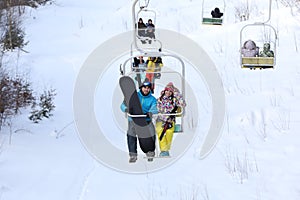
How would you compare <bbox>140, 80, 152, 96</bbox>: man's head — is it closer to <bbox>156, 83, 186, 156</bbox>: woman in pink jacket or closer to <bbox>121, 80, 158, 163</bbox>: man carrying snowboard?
<bbox>121, 80, 158, 163</bbox>: man carrying snowboard

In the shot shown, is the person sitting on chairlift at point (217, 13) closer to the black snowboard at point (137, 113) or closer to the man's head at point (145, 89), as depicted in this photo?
the man's head at point (145, 89)

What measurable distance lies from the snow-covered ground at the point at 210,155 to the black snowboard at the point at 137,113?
64 centimetres

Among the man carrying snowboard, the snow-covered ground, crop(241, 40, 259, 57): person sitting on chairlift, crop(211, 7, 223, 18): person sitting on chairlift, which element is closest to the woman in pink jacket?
the man carrying snowboard

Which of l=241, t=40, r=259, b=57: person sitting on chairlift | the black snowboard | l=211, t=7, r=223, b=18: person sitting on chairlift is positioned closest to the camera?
the black snowboard

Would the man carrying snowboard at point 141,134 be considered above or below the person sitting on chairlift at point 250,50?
below

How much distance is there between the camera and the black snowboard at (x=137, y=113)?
5665 millimetres

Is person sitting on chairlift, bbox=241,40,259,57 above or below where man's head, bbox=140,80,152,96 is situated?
above

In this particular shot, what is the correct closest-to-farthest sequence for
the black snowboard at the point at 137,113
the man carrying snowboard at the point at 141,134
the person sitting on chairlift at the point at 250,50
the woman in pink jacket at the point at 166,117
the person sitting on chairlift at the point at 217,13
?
the black snowboard at the point at 137,113 < the man carrying snowboard at the point at 141,134 < the woman in pink jacket at the point at 166,117 < the person sitting on chairlift at the point at 250,50 < the person sitting on chairlift at the point at 217,13

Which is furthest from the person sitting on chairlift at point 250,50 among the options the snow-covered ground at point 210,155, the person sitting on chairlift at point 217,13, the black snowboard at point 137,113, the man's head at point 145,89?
the person sitting on chairlift at point 217,13

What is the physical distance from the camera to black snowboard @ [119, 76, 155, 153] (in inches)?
223

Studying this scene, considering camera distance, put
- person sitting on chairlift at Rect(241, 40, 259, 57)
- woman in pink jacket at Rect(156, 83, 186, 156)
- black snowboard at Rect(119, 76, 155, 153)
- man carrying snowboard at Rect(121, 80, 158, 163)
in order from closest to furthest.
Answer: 1. black snowboard at Rect(119, 76, 155, 153)
2. man carrying snowboard at Rect(121, 80, 158, 163)
3. woman in pink jacket at Rect(156, 83, 186, 156)
4. person sitting on chairlift at Rect(241, 40, 259, 57)

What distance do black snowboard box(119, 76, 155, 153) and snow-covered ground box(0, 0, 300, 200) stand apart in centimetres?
64

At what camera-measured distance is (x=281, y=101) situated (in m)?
8.74

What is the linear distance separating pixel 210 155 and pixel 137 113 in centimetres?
191
